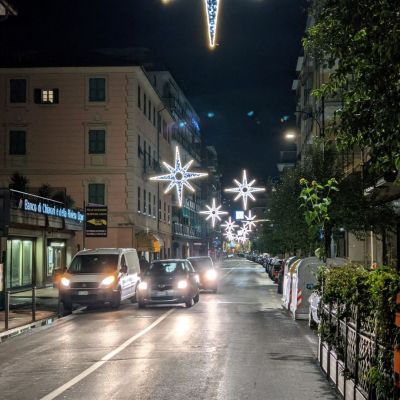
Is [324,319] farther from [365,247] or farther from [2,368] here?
[365,247]

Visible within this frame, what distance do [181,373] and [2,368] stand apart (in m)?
3.13

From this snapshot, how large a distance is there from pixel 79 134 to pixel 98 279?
24.9 meters

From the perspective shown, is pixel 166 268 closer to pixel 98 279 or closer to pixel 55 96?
pixel 98 279

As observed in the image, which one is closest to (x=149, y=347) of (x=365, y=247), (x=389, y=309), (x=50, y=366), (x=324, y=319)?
(x=50, y=366)

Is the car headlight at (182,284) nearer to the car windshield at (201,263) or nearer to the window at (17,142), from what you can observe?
the car windshield at (201,263)

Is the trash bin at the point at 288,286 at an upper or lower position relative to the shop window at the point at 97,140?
lower

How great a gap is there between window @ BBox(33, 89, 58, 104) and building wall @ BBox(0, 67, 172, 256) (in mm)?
251

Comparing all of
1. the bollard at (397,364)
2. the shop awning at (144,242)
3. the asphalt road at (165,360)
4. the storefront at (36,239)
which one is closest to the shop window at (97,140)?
the shop awning at (144,242)

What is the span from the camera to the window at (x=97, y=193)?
46.2 meters

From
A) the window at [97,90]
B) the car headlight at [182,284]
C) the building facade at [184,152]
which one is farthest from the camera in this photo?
the building facade at [184,152]

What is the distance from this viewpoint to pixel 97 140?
4628cm

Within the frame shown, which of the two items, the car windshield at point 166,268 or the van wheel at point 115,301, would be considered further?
the car windshield at point 166,268

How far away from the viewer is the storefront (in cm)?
2852

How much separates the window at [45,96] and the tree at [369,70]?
39.8 m
